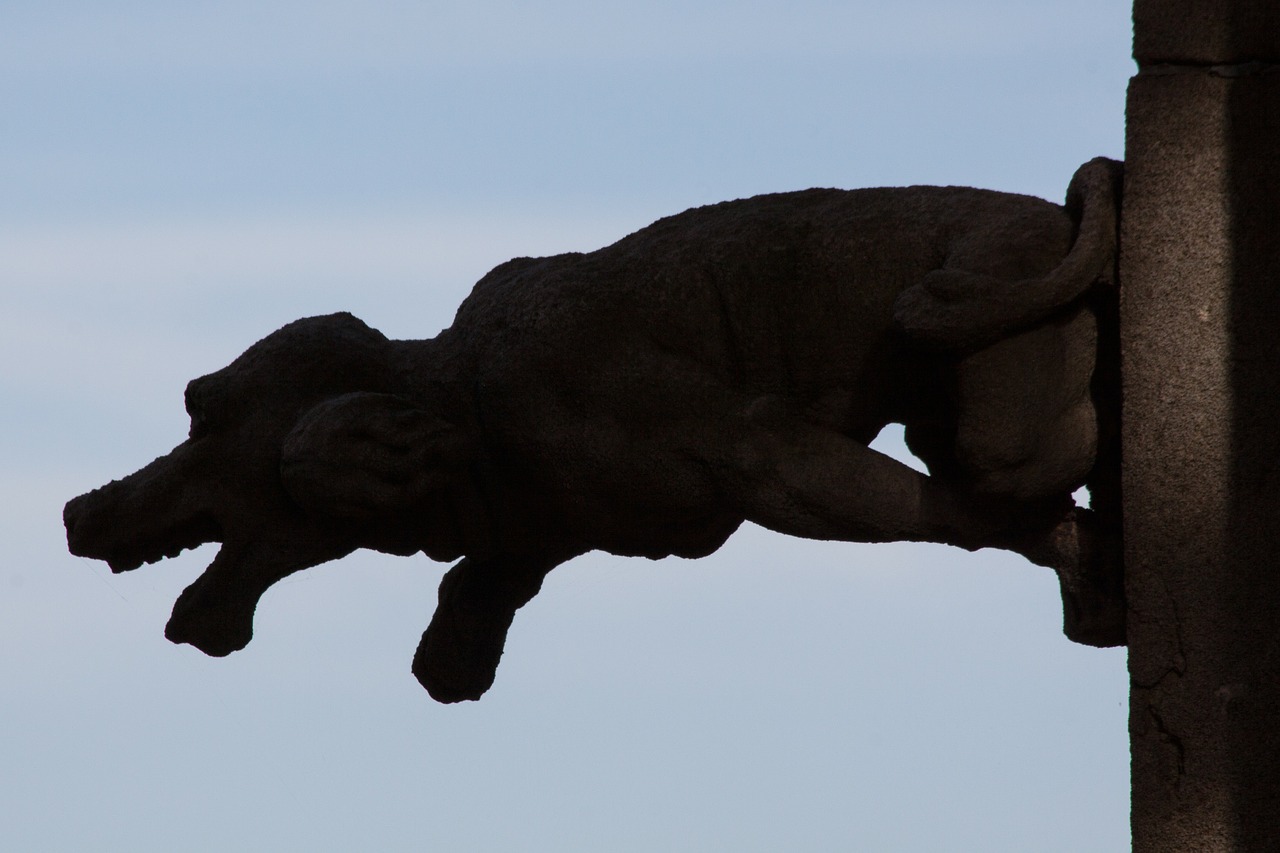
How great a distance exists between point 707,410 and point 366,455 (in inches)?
28.0

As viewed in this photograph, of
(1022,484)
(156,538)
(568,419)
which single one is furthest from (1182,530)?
(156,538)

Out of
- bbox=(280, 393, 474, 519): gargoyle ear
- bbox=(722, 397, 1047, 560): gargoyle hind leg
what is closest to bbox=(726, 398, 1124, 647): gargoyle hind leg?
bbox=(722, 397, 1047, 560): gargoyle hind leg

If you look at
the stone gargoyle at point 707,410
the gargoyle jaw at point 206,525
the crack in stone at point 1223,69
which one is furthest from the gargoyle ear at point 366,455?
the crack in stone at point 1223,69

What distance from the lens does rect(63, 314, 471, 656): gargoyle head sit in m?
4.43

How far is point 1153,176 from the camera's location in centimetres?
407

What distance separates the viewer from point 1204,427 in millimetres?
3998

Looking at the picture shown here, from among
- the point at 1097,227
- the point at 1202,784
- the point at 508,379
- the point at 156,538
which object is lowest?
the point at 1202,784

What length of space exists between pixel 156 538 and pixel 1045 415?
1916 mm

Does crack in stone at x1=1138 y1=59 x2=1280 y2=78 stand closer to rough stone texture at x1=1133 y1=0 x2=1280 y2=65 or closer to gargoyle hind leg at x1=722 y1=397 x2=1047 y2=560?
rough stone texture at x1=1133 y1=0 x2=1280 y2=65

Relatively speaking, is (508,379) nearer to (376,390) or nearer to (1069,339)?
(376,390)

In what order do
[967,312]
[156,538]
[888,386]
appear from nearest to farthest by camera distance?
1. [967,312]
2. [888,386]
3. [156,538]

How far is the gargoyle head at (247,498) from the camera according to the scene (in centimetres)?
443

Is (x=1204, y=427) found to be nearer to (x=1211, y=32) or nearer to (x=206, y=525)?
(x=1211, y=32)

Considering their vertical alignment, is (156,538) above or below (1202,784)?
above
